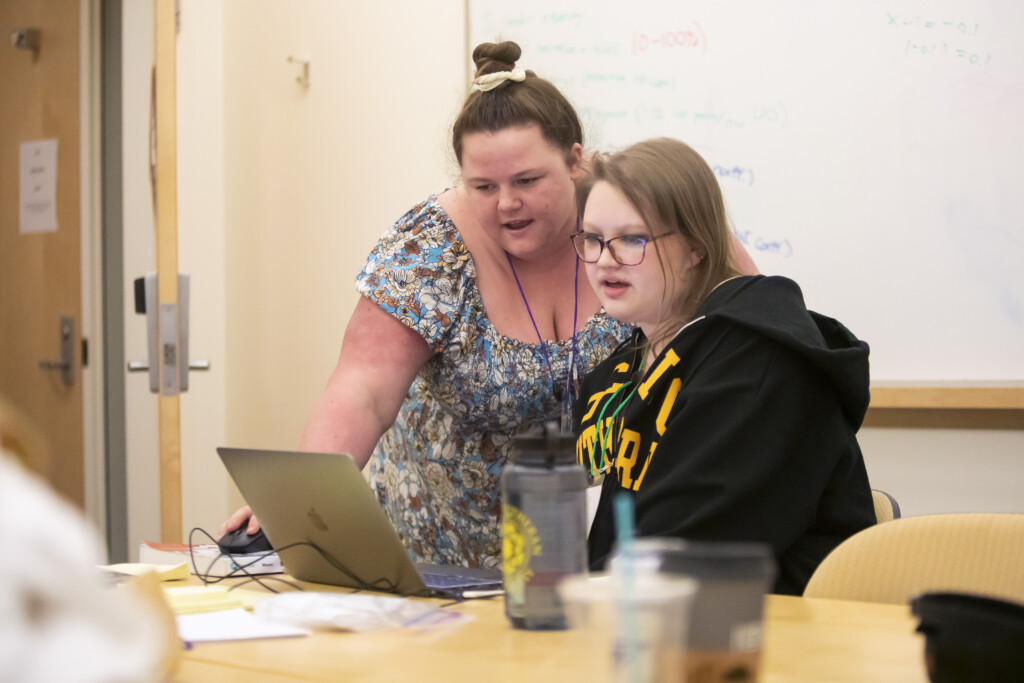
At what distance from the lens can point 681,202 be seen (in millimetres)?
1431

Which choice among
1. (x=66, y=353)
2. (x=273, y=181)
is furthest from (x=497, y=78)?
(x=66, y=353)

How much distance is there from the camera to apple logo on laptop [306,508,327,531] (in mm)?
1175

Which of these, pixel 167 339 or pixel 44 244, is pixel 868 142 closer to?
pixel 167 339

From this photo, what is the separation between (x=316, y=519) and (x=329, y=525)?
0.02m

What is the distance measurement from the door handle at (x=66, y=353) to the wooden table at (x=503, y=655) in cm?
256

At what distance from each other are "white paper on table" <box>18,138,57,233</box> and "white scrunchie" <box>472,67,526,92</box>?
81.3 inches

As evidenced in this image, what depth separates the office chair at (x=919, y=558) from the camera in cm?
112

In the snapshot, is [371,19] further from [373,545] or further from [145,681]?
[145,681]

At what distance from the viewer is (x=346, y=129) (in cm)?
321

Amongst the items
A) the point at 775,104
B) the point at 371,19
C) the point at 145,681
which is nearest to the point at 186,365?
the point at 371,19

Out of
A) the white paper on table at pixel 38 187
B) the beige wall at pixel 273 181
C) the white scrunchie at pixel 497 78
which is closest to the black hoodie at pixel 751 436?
the white scrunchie at pixel 497 78

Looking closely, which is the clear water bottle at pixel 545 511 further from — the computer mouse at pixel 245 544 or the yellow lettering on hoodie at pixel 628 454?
the computer mouse at pixel 245 544

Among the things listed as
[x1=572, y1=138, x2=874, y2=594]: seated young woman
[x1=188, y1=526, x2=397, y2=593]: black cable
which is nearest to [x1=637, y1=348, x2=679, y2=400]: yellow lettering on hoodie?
[x1=572, y1=138, x2=874, y2=594]: seated young woman

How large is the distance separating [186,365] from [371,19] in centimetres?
122
